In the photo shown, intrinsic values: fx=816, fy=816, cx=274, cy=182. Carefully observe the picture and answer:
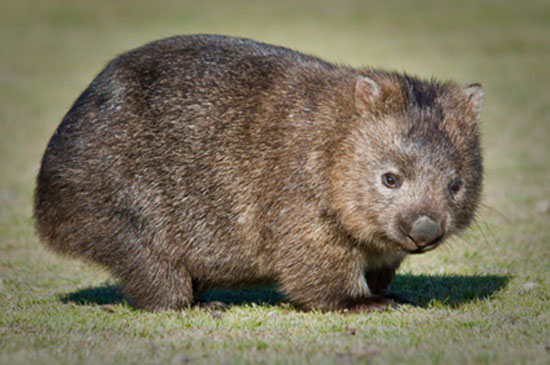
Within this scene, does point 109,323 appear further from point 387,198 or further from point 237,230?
point 387,198

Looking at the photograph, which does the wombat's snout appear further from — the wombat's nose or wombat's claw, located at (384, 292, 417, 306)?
wombat's claw, located at (384, 292, 417, 306)

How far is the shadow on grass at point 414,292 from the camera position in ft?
22.1

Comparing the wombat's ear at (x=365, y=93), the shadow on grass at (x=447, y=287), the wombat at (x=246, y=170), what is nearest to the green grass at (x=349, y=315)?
the shadow on grass at (x=447, y=287)

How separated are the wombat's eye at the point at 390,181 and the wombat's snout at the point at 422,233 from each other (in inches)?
11.2

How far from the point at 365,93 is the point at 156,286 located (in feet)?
7.28

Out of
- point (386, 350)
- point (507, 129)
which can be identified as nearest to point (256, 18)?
point (507, 129)

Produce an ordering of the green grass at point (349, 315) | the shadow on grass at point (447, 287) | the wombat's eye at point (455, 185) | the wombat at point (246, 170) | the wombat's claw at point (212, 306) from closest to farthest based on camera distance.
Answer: the green grass at point (349, 315), the wombat's eye at point (455, 185), the wombat at point (246, 170), the wombat's claw at point (212, 306), the shadow on grass at point (447, 287)

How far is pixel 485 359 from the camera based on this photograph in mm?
4781

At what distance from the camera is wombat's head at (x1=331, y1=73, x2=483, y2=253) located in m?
5.65

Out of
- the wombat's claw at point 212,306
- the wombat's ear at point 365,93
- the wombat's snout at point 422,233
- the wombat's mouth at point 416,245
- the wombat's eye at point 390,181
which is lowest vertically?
the wombat's claw at point 212,306

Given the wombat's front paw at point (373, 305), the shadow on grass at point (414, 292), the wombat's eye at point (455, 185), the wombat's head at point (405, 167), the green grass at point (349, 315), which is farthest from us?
the shadow on grass at point (414, 292)

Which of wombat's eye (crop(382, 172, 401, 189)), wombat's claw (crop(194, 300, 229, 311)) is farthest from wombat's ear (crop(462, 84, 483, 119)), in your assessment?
wombat's claw (crop(194, 300, 229, 311))

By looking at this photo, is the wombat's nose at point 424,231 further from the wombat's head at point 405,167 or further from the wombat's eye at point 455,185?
the wombat's eye at point 455,185

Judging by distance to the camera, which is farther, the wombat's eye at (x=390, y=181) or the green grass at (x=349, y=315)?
the wombat's eye at (x=390, y=181)
